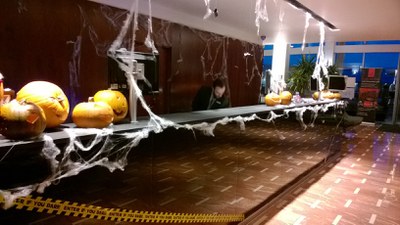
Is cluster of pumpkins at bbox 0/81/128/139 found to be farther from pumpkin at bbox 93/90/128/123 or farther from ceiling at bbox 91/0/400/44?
ceiling at bbox 91/0/400/44

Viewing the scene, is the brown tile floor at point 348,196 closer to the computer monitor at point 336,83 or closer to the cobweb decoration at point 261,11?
the computer monitor at point 336,83

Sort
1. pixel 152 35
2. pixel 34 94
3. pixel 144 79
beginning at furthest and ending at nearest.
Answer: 1. pixel 152 35
2. pixel 144 79
3. pixel 34 94

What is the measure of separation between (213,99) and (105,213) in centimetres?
175

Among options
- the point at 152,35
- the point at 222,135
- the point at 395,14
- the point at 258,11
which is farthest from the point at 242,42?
the point at 222,135

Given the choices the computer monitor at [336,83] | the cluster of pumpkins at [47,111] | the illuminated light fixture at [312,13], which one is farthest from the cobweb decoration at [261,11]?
the cluster of pumpkins at [47,111]

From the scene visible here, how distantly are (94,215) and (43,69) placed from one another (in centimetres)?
258

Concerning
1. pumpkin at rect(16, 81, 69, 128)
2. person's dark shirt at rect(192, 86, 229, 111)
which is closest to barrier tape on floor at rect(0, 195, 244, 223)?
pumpkin at rect(16, 81, 69, 128)

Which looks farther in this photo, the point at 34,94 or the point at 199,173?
the point at 199,173

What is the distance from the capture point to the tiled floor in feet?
4.77

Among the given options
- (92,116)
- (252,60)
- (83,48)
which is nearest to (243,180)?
(92,116)

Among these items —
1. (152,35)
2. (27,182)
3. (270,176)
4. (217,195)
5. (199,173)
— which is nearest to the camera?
(27,182)

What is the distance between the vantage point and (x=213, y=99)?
2.89 metres

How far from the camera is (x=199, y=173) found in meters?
1.96

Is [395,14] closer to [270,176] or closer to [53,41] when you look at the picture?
[270,176]
